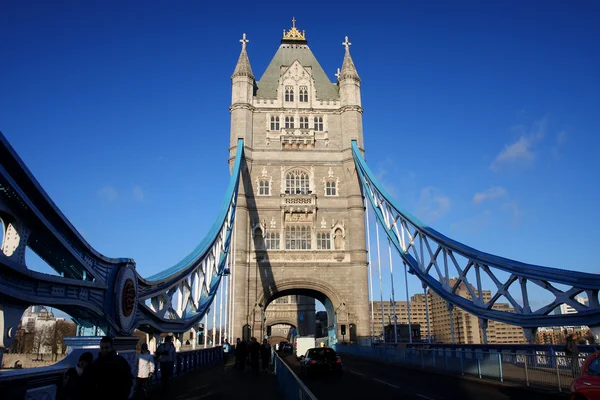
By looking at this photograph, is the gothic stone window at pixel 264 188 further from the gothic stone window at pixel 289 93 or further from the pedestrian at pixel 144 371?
the pedestrian at pixel 144 371

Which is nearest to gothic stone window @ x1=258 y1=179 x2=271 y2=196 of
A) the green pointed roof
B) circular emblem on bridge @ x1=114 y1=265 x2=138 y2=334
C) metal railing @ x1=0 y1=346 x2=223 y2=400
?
the green pointed roof

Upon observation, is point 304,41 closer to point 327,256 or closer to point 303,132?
point 303,132

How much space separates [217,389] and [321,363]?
17.7ft

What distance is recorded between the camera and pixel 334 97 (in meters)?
41.8

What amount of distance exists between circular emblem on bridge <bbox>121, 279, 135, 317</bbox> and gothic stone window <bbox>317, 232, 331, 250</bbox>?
24.7m

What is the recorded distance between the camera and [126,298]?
1257 cm

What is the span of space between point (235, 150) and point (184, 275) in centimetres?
1990

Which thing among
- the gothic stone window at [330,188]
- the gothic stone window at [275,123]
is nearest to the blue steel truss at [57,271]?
the gothic stone window at [330,188]

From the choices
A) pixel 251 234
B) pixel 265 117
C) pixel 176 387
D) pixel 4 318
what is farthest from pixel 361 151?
pixel 4 318

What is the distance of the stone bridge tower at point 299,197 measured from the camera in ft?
117

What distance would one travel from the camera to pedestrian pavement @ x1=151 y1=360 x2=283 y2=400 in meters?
12.4

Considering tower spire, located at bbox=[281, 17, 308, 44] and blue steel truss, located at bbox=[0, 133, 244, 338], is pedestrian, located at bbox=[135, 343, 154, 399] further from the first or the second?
tower spire, located at bbox=[281, 17, 308, 44]

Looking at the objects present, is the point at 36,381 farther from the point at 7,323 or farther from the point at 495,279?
the point at 495,279

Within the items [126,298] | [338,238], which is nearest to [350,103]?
[338,238]
